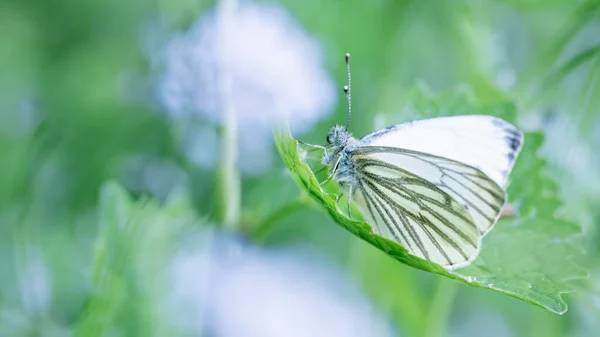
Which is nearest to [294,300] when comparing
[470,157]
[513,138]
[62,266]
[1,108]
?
[62,266]

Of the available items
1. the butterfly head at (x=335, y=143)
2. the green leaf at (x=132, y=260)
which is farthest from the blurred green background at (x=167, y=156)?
the butterfly head at (x=335, y=143)

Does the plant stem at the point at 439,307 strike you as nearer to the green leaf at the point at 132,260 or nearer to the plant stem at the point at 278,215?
the plant stem at the point at 278,215

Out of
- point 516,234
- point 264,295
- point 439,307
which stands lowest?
point 264,295

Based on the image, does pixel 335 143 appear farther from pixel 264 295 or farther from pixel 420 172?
pixel 264 295

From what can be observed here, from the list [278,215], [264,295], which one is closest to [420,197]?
[278,215]

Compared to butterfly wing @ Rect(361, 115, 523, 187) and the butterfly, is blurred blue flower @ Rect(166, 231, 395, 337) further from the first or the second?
butterfly wing @ Rect(361, 115, 523, 187)

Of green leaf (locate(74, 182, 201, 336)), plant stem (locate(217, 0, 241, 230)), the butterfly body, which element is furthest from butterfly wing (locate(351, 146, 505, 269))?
green leaf (locate(74, 182, 201, 336))

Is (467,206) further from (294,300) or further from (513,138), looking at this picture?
(294,300)
